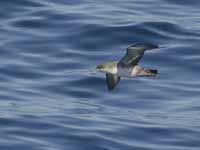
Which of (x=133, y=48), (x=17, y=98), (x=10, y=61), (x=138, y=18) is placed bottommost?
(x=133, y=48)

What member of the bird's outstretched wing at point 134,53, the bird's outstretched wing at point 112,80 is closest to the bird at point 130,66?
the bird's outstretched wing at point 134,53

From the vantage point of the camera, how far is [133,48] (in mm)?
17734

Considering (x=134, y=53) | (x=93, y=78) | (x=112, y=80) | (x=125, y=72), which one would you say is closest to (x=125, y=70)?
(x=125, y=72)

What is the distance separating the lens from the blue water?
21938mm

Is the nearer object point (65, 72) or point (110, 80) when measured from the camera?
point (110, 80)

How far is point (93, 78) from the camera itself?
Result: 82.3ft

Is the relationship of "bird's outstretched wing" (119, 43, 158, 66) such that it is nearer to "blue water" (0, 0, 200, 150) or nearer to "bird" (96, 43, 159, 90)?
"bird" (96, 43, 159, 90)

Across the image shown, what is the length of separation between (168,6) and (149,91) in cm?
596

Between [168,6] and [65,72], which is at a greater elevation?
[168,6]

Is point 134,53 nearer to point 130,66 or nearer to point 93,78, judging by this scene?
point 130,66

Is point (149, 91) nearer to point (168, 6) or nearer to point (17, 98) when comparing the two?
point (17, 98)

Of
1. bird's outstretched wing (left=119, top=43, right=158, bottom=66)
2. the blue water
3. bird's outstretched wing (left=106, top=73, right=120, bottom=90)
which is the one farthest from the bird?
the blue water

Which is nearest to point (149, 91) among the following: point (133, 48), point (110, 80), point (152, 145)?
point (152, 145)

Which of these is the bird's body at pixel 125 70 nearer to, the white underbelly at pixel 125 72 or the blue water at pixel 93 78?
the white underbelly at pixel 125 72
